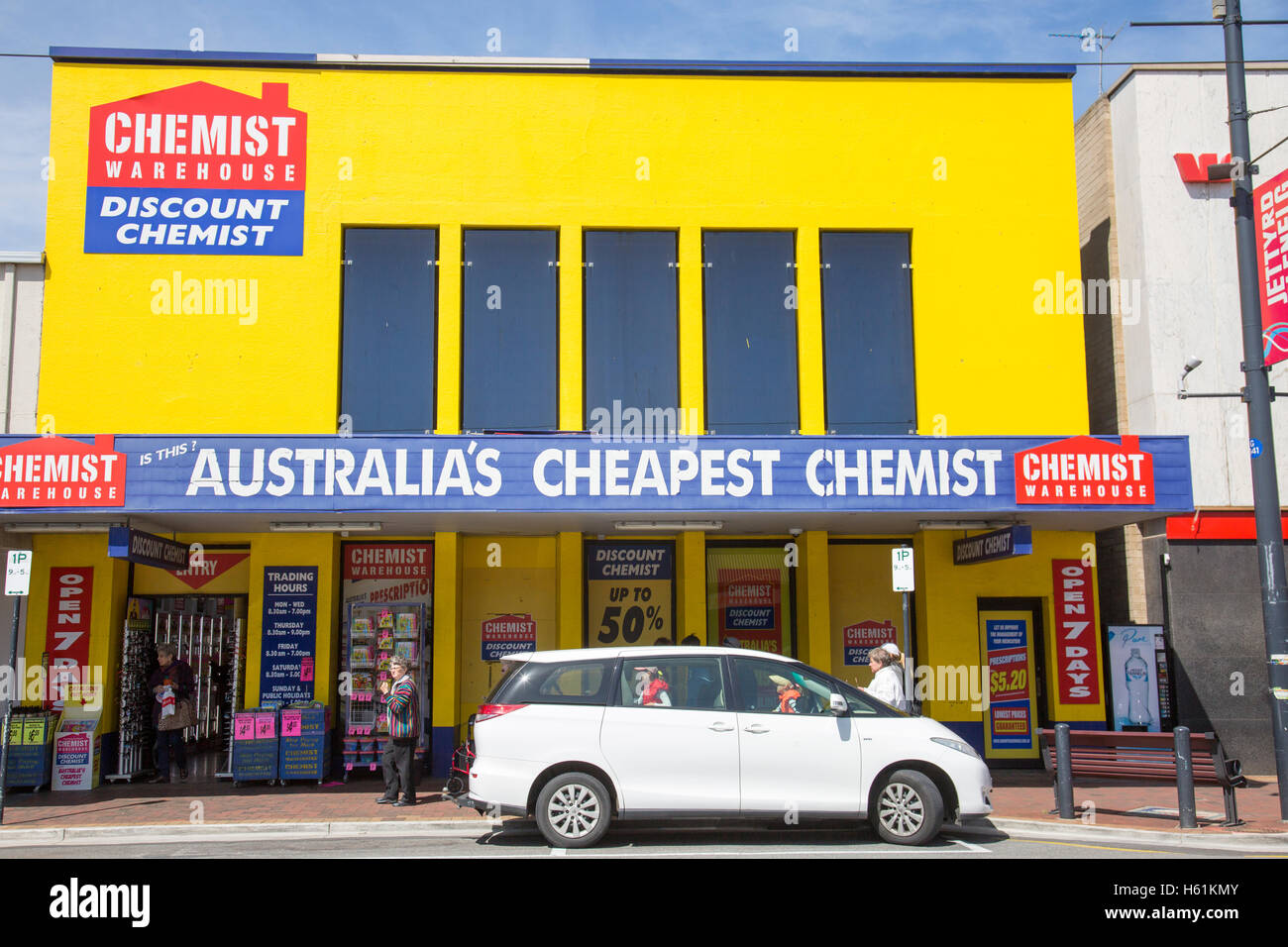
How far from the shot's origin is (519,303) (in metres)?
15.6

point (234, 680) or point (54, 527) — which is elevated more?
point (54, 527)

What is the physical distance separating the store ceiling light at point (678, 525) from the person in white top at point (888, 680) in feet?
10.2

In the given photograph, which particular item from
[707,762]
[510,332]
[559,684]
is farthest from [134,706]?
[707,762]

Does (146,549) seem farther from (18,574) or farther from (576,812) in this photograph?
(576,812)

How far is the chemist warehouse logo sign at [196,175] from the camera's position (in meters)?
15.3

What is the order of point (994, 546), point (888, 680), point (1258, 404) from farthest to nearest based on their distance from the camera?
point (994, 546), point (1258, 404), point (888, 680)

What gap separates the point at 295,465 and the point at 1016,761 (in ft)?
35.3

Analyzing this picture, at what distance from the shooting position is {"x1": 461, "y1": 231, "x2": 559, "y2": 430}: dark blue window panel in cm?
1544

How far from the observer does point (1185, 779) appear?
35.4ft

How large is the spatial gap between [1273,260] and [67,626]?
1618 cm

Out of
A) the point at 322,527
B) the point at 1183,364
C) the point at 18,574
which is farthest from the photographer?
the point at 1183,364

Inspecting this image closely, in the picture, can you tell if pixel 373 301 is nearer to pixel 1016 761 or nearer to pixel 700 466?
pixel 700 466

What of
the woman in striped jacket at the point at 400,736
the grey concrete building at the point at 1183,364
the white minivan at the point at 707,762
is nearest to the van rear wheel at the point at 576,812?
the white minivan at the point at 707,762

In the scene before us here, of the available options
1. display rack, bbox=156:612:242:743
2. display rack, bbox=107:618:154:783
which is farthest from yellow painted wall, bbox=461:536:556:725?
display rack, bbox=107:618:154:783
